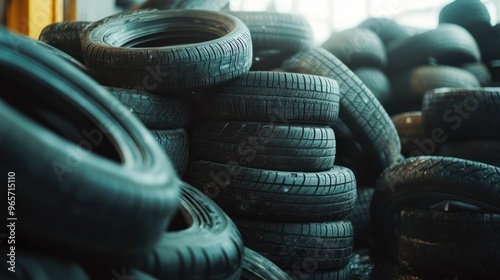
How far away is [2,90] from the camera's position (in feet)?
3.87

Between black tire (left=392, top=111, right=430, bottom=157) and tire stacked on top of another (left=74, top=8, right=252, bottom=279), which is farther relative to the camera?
black tire (left=392, top=111, right=430, bottom=157)

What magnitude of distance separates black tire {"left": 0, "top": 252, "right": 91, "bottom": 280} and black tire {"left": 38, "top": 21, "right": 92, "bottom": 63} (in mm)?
1613

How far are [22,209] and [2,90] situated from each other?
416 millimetres

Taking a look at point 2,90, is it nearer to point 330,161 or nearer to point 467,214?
point 330,161

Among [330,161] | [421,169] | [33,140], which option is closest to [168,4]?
[330,161]

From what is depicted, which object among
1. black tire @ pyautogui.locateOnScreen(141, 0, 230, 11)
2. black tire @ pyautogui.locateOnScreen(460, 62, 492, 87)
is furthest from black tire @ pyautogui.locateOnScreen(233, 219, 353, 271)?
black tire @ pyautogui.locateOnScreen(460, 62, 492, 87)

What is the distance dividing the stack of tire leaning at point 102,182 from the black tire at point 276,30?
2.27 feet

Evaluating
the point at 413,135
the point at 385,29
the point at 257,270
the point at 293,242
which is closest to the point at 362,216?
the point at 413,135

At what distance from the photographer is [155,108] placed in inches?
72.9

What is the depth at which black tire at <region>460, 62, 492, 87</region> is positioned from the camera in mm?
4020

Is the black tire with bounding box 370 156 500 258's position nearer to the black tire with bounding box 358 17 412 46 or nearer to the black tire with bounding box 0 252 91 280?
the black tire with bounding box 0 252 91 280

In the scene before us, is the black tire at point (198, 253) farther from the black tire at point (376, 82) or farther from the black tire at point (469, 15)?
the black tire at point (469, 15)

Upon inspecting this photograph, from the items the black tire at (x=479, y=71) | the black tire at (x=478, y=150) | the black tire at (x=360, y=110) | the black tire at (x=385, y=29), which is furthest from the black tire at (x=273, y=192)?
the black tire at (x=479, y=71)

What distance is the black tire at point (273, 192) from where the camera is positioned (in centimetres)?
188
